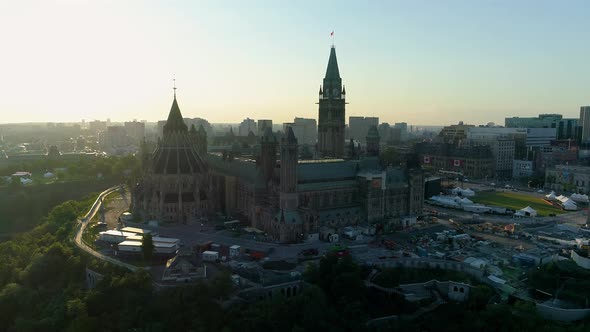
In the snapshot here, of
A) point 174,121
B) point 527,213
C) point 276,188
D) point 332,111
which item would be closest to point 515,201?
point 527,213

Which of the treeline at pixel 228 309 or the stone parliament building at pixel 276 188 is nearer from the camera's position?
the treeline at pixel 228 309

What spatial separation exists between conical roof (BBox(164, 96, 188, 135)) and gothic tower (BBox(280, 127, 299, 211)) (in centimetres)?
3153

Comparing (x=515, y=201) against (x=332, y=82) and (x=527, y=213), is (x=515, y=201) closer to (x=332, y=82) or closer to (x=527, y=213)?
(x=527, y=213)

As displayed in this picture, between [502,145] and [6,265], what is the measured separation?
157481mm

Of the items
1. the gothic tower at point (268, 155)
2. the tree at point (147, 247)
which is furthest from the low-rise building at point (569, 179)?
the tree at point (147, 247)

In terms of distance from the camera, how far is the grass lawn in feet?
347

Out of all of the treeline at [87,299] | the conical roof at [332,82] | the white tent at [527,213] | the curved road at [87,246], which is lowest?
the treeline at [87,299]

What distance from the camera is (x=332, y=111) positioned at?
108000 millimetres

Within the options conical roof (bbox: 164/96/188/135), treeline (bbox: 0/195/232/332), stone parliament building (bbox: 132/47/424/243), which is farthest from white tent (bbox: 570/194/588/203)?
treeline (bbox: 0/195/232/332)

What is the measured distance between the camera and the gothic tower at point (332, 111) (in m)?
108

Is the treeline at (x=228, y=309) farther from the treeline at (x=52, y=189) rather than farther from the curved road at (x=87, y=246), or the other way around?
the treeline at (x=52, y=189)

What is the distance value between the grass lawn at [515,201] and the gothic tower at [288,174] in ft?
187

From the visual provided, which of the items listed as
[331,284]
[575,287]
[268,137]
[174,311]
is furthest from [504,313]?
[268,137]

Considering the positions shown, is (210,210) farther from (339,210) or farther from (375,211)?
(375,211)
